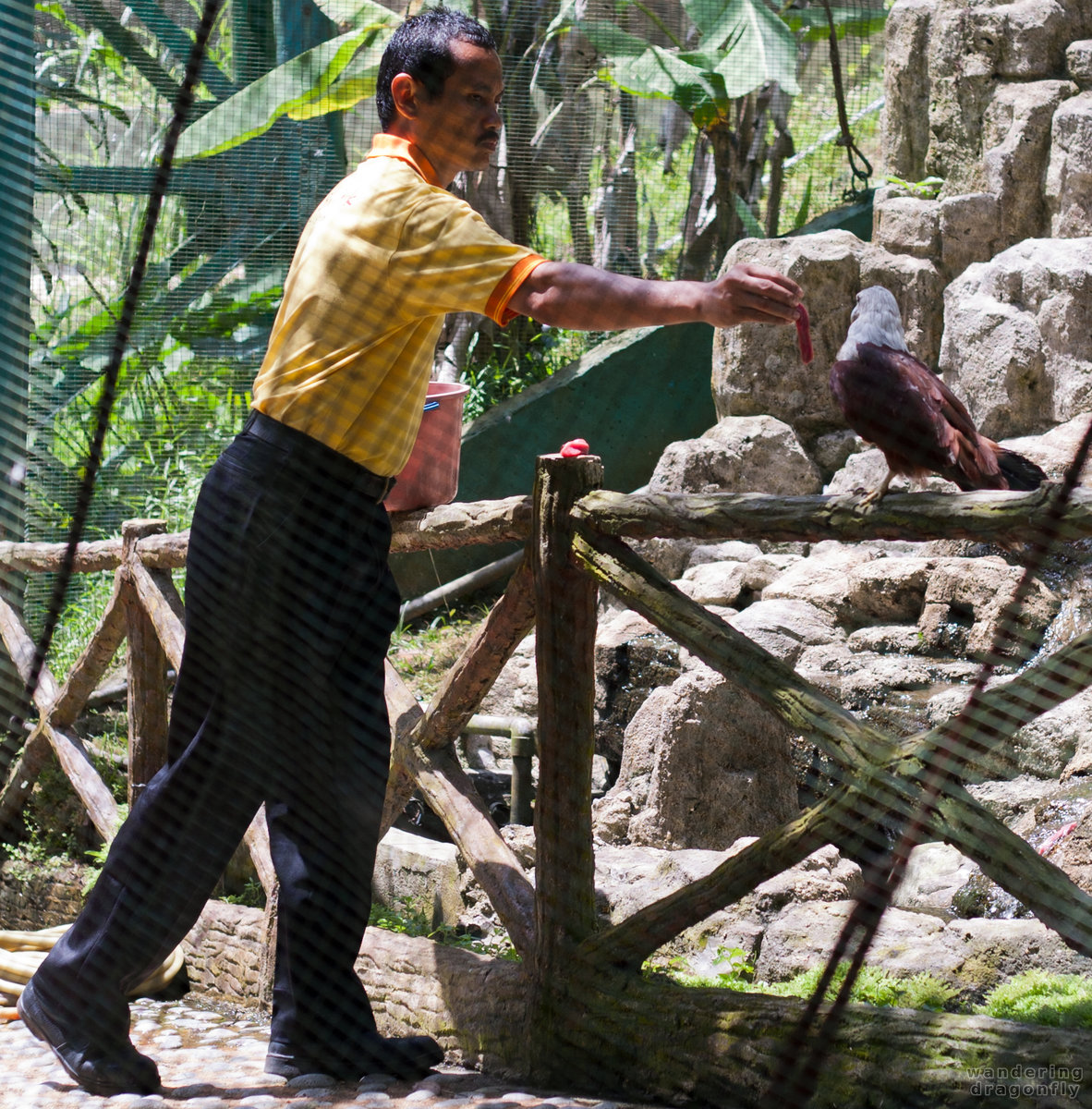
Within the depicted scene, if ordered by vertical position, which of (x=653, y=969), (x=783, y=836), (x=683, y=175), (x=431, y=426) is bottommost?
(x=653, y=969)

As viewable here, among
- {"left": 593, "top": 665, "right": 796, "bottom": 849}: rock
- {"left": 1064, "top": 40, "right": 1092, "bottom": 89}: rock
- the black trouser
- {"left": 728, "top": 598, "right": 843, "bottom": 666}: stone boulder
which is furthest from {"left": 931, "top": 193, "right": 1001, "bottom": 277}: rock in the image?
the black trouser

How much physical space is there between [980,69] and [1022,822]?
423 cm

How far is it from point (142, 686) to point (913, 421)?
6.19 ft

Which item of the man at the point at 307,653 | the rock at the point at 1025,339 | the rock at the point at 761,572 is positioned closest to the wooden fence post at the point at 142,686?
the man at the point at 307,653

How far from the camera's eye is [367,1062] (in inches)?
73.5

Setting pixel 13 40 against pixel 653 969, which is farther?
pixel 13 40

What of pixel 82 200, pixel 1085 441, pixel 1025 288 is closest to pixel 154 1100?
pixel 1085 441

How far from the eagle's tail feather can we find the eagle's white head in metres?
0.37

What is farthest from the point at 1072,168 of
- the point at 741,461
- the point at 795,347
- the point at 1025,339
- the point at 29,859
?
the point at 29,859

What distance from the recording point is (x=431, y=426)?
7.45 feet

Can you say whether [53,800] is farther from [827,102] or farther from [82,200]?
[827,102]

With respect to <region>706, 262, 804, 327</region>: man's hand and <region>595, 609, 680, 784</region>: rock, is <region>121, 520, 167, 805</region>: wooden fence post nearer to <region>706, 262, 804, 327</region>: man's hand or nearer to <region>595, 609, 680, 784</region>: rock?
<region>595, 609, 680, 784</region>: rock

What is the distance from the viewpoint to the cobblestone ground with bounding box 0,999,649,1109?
1.76 metres

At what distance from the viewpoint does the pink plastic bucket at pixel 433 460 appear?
2281 millimetres
